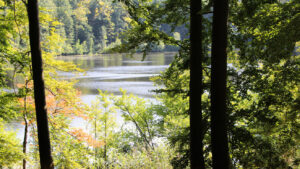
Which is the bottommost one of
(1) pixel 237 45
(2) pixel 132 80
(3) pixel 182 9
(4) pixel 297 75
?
(2) pixel 132 80

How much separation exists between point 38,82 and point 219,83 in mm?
3257

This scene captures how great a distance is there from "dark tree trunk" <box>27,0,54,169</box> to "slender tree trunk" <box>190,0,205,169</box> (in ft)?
9.22

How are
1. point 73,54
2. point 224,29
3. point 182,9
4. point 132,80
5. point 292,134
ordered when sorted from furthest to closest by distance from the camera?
point 73,54
point 132,80
point 182,9
point 292,134
point 224,29

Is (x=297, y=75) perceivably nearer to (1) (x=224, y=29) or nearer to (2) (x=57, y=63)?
(1) (x=224, y=29)

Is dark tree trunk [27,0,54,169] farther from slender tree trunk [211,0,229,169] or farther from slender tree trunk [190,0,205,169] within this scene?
slender tree trunk [211,0,229,169]

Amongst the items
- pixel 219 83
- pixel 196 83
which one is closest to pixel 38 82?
pixel 196 83

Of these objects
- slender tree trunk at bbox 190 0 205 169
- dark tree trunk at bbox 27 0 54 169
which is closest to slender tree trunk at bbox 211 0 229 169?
slender tree trunk at bbox 190 0 205 169

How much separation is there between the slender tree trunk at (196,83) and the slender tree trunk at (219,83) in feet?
2.92

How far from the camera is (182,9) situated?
5.07 m

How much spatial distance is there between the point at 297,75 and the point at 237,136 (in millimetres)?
1576

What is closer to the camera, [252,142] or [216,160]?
[216,160]

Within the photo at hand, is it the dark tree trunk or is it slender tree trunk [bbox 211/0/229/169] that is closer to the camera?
slender tree trunk [bbox 211/0/229/169]

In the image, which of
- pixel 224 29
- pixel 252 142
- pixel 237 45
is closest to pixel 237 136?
pixel 252 142

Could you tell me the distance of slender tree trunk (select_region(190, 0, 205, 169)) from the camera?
438 centimetres
